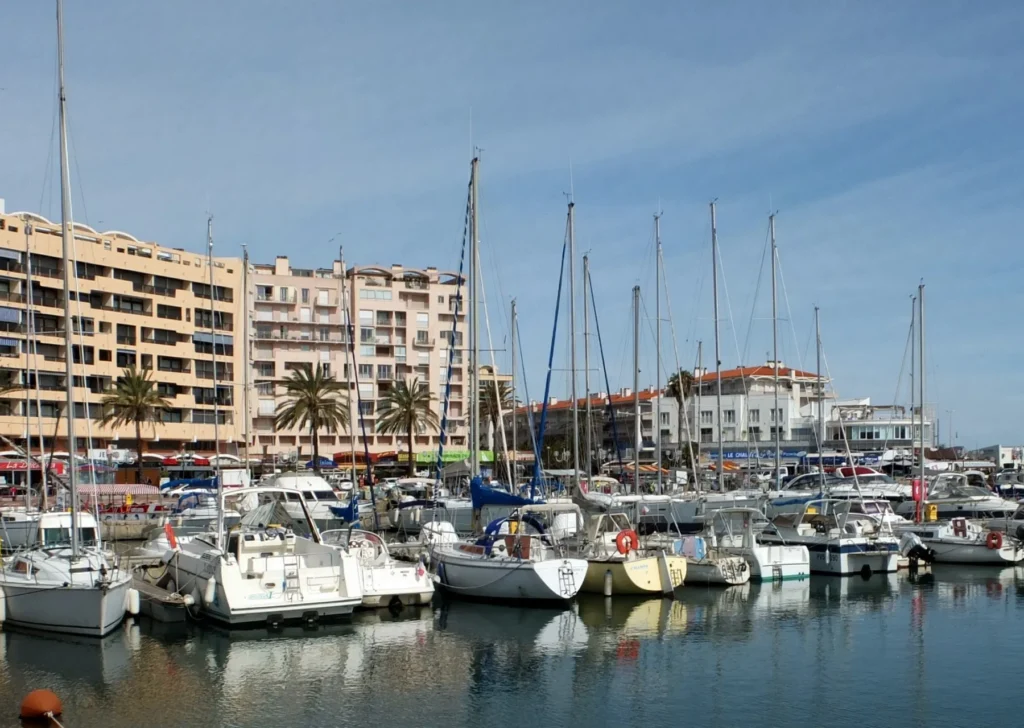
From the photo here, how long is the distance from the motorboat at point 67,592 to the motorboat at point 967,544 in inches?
1266

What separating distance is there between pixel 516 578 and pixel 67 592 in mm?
12034

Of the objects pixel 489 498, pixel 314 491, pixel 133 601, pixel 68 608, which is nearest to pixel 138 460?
pixel 314 491

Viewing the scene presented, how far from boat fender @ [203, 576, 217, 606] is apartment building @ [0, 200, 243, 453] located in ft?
173

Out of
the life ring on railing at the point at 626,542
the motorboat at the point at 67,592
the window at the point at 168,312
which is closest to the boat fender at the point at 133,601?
the motorboat at the point at 67,592

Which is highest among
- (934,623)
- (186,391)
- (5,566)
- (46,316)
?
(46,316)

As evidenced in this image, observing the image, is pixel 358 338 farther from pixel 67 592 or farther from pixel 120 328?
pixel 67 592

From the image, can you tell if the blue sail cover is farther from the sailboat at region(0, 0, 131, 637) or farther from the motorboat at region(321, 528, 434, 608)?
the sailboat at region(0, 0, 131, 637)

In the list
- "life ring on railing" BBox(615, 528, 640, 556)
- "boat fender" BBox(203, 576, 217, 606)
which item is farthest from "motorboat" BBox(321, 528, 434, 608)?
"life ring on railing" BBox(615, 528, 640, 556)

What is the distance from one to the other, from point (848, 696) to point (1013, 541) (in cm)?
2566

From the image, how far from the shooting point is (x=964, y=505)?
5647 cm

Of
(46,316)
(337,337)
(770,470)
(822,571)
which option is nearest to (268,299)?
(337,337)

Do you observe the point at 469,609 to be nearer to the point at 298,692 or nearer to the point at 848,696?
the point at 298,692

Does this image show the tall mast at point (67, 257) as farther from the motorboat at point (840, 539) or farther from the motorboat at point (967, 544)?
the motorboat at point (967, 544)

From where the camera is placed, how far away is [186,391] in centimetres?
9162
